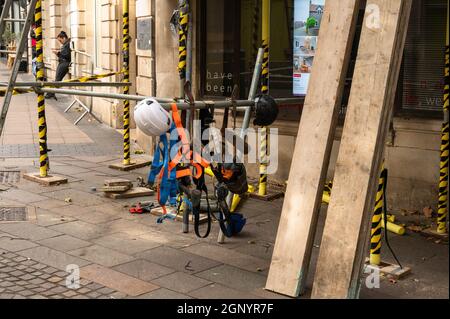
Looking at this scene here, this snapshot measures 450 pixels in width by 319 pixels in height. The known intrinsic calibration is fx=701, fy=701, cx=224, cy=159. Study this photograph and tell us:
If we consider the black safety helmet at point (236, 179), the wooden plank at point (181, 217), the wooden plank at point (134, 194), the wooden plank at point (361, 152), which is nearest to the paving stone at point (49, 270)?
the black safety helmet at point (236, 179)

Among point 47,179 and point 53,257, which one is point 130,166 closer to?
point 47,179

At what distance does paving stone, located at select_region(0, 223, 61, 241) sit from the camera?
653cm

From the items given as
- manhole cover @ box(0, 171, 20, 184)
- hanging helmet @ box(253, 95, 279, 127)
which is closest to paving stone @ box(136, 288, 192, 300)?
hanging helmet @ box(253, 95, 279, 127)

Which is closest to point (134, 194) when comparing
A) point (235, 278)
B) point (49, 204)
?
point (49, 204)

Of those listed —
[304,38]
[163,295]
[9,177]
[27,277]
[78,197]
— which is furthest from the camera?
[9,177]

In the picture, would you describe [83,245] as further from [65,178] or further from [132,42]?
[132,42]

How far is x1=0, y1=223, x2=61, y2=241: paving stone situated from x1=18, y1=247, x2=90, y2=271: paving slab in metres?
0.40

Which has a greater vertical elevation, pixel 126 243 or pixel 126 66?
pixel 126 66

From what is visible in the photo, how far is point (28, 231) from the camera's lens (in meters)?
6.70

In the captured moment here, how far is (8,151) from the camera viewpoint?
11.3 meters

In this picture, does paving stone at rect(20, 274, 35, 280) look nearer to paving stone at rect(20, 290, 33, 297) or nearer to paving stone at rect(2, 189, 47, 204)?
paving stone at rect(20, 290, 33, 297)

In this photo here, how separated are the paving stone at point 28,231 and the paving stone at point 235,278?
6.06ft

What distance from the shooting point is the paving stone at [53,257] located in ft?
18.6

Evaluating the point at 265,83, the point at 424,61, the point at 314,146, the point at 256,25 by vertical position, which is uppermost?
the point at 256,25
